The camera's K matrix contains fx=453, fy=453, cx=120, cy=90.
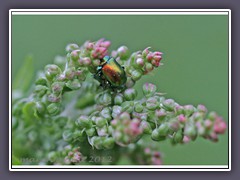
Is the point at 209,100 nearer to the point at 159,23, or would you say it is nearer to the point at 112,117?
the point at 159,23

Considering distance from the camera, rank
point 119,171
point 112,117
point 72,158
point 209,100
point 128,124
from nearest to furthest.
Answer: point 128,124, point 112,117, point 72,158, point 119,171, point 209,100

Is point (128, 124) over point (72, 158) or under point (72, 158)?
over

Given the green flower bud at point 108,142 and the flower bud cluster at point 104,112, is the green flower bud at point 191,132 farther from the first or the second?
the green flower bud at point 108,142

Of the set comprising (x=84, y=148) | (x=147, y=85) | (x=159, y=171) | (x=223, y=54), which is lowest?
(x=159, y=171)
